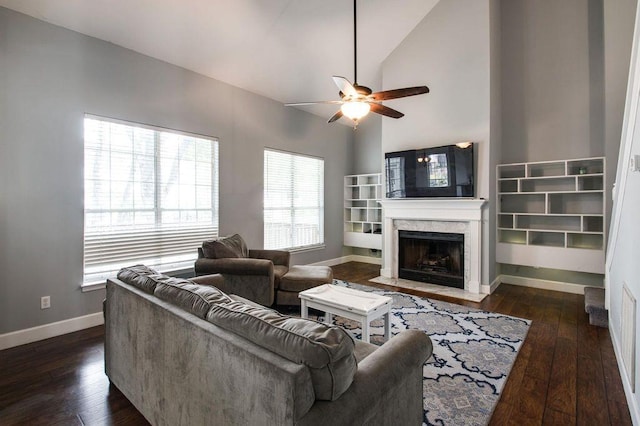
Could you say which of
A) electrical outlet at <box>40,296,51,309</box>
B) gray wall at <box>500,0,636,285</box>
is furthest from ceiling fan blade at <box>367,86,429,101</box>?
electrical outlet at <box>40,296,51,309</box>

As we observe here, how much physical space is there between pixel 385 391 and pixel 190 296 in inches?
39.7

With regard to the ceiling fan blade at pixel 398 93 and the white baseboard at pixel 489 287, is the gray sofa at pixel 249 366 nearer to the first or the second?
the ceiling fan blade at pixel 398 93

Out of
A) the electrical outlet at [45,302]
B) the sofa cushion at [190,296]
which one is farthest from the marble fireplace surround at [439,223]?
the electrical outlet at [45,302]

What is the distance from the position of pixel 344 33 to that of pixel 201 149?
8.61ft

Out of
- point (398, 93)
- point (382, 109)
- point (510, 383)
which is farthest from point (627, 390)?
point (382, 109)

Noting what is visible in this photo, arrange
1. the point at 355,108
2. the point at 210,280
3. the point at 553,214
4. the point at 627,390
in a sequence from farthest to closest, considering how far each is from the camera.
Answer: the point at 553,214, the point at 355,108, the point at 210,280, the point at 627,390

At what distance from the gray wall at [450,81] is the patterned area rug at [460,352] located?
49.9 inches

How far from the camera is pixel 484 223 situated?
14.7 feet

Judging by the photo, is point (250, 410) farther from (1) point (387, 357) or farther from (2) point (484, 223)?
(2) point (484, 223)

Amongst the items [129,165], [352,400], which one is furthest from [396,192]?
[352,400]

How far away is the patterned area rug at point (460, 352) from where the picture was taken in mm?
1999

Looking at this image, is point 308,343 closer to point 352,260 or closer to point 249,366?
point 249,366

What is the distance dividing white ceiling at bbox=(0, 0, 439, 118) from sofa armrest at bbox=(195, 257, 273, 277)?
258cm

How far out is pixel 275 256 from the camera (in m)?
4.17
